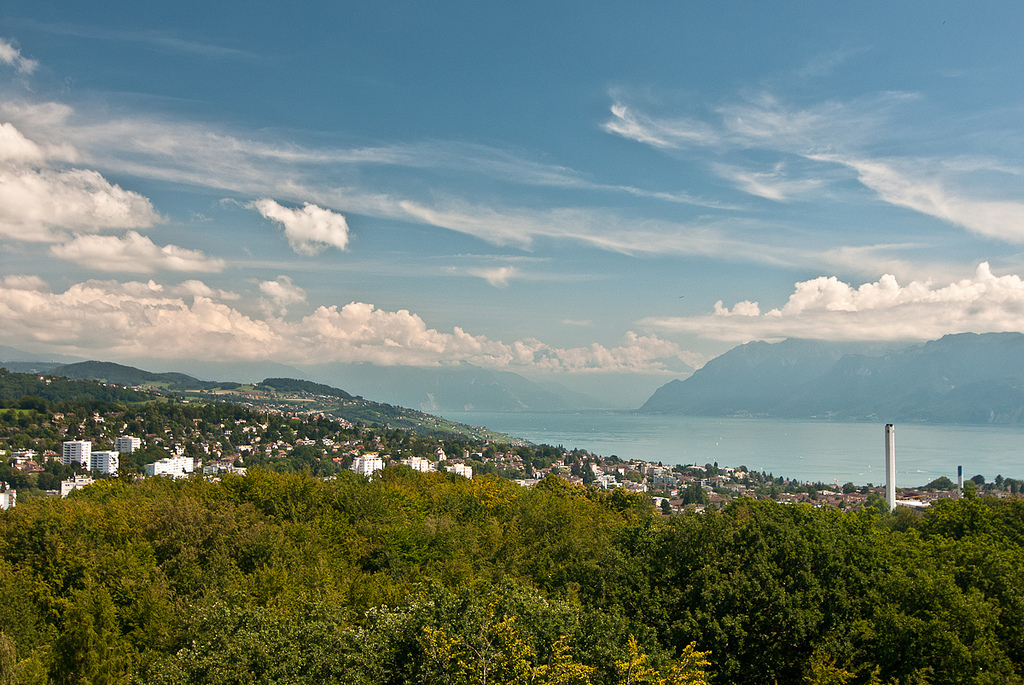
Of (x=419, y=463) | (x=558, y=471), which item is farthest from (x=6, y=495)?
(x=558, y=471)

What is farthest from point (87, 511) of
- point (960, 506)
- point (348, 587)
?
point (960, 506)

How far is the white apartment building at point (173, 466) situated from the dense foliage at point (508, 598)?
52222mm

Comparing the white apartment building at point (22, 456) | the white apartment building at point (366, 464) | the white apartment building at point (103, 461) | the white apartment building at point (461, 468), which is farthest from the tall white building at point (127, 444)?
the white apartment building at point (461, 468)

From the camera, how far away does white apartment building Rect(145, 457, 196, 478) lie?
79625 millimetres

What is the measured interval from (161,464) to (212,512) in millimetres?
61658

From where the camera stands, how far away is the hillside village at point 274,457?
7494cm

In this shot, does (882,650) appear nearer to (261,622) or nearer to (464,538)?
(261,622)

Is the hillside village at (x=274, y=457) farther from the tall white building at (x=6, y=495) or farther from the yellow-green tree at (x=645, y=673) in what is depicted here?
the yellow-green tree at (x=645, y=673)

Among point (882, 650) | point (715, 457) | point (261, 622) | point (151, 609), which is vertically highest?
point (261, 622)

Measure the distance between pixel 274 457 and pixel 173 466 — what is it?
42.7ft

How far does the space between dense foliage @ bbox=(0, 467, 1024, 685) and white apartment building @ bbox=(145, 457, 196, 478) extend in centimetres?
5222

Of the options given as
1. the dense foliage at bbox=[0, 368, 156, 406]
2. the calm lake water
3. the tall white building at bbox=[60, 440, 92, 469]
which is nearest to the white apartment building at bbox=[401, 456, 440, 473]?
the tall white building at bbox=[60, 440, 92, 469]

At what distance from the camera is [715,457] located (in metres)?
153

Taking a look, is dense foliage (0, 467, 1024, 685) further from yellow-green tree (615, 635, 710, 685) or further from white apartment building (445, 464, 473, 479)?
white apartment building (445, 464, 473, 479)
